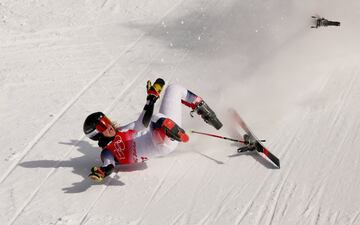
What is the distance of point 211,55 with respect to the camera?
39.9ft

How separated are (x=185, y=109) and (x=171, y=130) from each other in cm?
240

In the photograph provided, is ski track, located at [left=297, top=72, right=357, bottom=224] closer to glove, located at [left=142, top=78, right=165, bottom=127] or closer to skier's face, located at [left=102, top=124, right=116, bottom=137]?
glove, located at [left=142, top=78, right=165, bottom=127]

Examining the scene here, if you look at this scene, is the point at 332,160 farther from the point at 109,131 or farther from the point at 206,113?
the point at 109,131

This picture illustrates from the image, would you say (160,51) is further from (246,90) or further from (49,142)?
(49,142)

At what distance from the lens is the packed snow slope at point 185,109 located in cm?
730

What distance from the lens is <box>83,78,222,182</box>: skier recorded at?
7.62 m

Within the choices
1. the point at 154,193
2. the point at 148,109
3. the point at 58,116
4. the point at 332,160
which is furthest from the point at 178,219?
the point at 58,116

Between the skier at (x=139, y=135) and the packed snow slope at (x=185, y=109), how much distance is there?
356 millimetres

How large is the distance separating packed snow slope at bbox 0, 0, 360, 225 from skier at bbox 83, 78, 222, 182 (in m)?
0.36

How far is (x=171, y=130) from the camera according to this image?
7578 mm

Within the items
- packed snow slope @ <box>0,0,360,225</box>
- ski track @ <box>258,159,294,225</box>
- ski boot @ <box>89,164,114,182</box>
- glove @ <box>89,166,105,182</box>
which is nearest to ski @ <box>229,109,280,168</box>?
packed snow slope @ <box>0,0,360,225</box>

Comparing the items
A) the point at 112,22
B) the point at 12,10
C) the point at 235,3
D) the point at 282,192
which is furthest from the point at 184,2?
the point at 282,192

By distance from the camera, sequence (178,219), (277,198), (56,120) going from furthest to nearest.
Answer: (56,120) → (277,198) → (178,219)

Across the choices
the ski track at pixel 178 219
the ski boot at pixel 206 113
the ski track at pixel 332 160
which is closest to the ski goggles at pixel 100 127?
the ski boot at pixel 206 113
